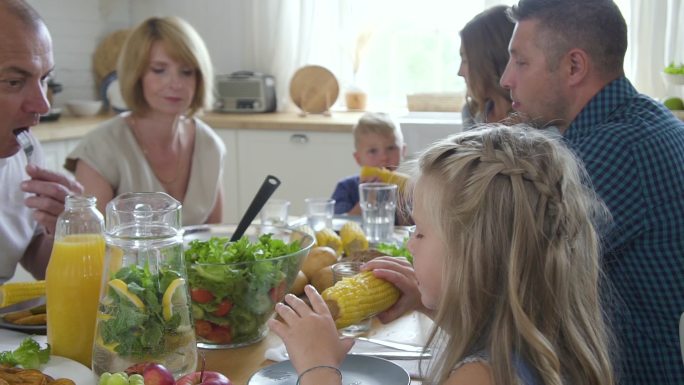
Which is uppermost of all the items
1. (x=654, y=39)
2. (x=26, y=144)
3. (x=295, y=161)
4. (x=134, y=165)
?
(x=654, y=39)

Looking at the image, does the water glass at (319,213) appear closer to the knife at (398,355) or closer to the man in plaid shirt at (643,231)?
the man in plaid shirt at (643,231)

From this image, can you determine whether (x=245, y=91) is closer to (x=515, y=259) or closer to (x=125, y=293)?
(x=125, y=293)

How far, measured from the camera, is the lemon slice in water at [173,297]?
44.1 inches

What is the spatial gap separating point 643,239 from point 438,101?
272 cm

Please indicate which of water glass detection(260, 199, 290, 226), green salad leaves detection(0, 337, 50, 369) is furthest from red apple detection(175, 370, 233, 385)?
water glass detection(260, 199, 290, 226)

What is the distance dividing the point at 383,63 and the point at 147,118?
2296mm

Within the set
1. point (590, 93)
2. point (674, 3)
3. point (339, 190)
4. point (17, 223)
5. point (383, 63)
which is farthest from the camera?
point (383, 63)

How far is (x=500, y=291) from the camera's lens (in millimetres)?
1057

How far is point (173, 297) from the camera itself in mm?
1130

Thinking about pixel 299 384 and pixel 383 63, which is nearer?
pixel 299 384

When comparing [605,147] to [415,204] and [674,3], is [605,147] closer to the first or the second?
[415,204]

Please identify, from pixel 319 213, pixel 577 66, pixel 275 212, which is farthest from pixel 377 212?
pixel 577 66

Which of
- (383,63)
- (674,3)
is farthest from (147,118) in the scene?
(674,3)

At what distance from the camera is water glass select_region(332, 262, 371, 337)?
1433mm
